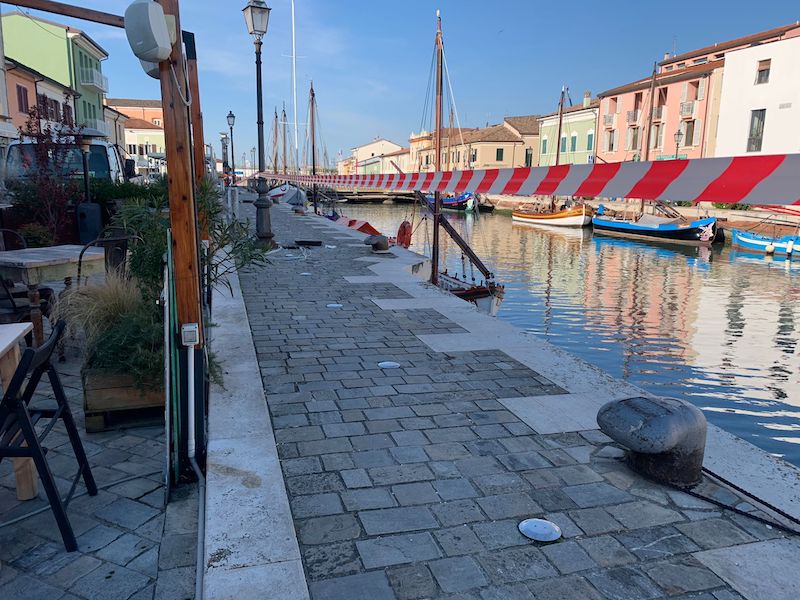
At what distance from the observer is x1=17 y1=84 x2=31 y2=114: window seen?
29.0 metres

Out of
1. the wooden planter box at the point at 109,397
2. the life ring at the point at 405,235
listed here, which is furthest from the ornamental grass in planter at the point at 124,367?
the life ring at the point at 405,235

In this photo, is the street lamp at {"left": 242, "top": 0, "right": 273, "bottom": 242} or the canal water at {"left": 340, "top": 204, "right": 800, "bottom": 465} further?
the street lamp at {"left": 242, "top": 0, "right": 273, "bottom": 242}

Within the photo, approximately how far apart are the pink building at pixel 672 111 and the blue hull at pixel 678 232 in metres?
8.28

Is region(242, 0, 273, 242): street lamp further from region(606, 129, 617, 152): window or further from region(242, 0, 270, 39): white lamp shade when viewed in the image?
region(606, 129, 617, 152): window

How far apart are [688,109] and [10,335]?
156 ft

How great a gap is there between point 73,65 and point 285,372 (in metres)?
47.5

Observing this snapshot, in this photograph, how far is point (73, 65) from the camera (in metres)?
43.2

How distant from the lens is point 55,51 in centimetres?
4184

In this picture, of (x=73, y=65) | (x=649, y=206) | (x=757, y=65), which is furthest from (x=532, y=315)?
(x=73, y=65)

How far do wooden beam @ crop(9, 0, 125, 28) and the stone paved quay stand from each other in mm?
2893

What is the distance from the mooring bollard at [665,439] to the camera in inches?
126

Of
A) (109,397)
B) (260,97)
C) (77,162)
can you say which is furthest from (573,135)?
(109,397)

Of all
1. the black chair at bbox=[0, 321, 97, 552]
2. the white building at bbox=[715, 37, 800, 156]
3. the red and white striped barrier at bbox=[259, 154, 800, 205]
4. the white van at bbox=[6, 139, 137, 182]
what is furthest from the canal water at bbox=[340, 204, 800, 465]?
the white building at bbox=[715, 37, 800, 156]

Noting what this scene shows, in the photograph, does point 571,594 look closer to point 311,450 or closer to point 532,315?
point 311,450
